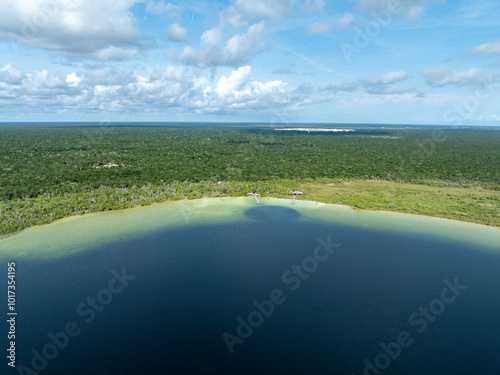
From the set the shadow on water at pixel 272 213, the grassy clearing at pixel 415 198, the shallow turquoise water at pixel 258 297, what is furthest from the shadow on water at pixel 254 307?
the grassy clearing at pixel 415 198

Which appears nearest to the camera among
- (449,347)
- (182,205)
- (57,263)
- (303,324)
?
(449,347)

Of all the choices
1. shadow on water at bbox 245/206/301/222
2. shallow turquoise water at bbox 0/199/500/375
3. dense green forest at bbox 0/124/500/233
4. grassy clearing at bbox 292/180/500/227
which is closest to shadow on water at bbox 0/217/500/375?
shallow turquoise water at bbox 0/199/500/375

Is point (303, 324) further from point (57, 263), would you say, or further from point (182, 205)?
point (182, 205)

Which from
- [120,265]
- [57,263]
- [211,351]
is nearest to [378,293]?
[211,351]

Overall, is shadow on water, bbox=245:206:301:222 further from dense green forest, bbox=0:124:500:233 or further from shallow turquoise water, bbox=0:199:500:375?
dense green forest, bbox=0:124:500:233

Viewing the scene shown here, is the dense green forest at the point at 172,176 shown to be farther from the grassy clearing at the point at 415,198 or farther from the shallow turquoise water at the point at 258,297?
the shallow turquoise water at the point at 258,297

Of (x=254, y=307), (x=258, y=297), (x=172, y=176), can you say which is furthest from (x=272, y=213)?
(x=172, y=176)

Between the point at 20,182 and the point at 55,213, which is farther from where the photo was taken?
the point at 20,182
